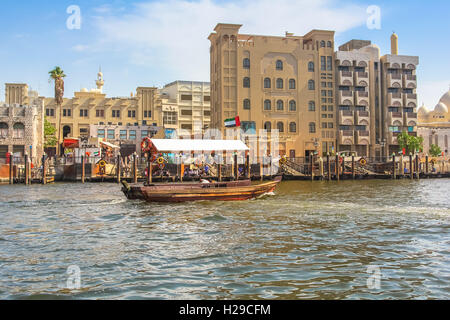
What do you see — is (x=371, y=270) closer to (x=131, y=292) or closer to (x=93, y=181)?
(x=131, y=292)

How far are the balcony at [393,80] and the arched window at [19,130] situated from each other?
197 ft

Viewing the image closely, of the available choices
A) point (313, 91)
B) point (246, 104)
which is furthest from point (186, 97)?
point (313, 91)

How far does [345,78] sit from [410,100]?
1365 centimetres

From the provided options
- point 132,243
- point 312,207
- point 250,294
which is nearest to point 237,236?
point 132,243

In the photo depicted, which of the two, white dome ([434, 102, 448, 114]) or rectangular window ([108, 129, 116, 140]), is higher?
white dome ([434, 102, 448, 114])

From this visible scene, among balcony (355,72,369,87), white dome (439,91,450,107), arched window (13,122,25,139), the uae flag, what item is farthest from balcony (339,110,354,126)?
arched window (13,122,25,139)

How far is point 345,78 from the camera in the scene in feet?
243

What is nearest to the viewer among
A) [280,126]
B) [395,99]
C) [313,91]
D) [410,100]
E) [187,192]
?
[187,192]

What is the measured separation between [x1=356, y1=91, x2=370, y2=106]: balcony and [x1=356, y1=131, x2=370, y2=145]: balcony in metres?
5.04

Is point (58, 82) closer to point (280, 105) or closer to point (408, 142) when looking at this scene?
point (280, 105)

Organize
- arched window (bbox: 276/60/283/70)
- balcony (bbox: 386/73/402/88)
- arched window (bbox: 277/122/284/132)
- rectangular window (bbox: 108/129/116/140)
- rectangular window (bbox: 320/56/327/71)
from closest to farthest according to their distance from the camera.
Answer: arched window (bbox: 277/122/284/132) → arched window (bbox: 276/60/283/70) → rectangular window (bbox: 108/129/116/140) → rectangular window (bbox: 320/56/327/71) → balcony (bbox: 386/73/402/88)

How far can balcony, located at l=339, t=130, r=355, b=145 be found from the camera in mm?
73500

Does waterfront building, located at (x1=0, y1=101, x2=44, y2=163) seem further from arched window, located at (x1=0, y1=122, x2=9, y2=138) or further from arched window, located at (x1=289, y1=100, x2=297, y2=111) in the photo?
arched window, located at (x1=289, y1=100, x2=297, y2=111)
